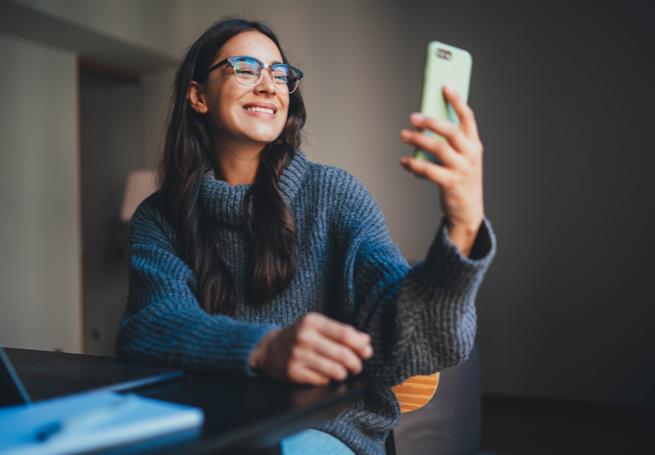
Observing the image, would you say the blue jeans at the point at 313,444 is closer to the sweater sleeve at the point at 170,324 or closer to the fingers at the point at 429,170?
the sweater sleeve at the point at 170,324

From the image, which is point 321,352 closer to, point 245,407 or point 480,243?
point 245,407

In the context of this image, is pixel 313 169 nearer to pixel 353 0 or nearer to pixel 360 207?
pixel 360 207

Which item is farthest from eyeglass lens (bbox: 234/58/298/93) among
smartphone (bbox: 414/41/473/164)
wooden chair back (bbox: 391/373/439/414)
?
wooden chair back (bbox: 391/373/439/414)

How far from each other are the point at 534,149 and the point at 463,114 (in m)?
2.45

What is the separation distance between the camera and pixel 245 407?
1.48 ft

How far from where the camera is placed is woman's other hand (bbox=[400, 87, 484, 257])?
0.56 meters

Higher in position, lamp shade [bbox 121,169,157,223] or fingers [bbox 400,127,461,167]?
fingers [bbox 400,127,461,167]

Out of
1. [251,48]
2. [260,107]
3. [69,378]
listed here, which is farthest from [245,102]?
[69,378]

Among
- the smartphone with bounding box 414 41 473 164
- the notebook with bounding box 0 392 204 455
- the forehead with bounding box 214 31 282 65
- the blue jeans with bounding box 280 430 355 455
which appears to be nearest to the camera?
the notebook with bounding box 0 392 204 455

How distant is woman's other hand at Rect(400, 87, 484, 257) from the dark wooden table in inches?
9.5

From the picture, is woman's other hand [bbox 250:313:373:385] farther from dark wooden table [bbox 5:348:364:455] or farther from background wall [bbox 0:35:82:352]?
background wall [bbox 0:35:82:352]

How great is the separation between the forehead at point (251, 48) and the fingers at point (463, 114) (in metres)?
0.63

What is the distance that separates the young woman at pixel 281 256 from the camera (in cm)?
58

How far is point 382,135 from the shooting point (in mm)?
3133
